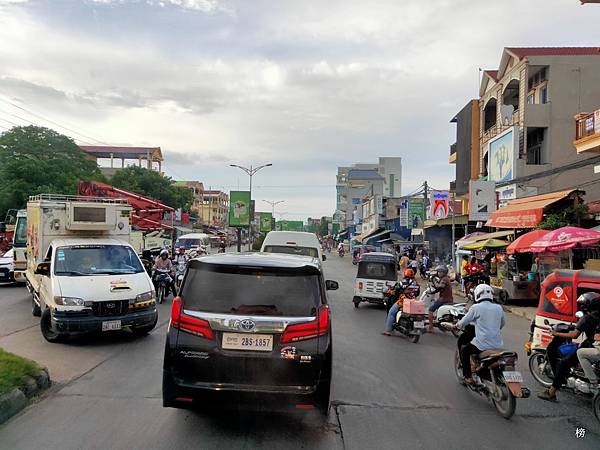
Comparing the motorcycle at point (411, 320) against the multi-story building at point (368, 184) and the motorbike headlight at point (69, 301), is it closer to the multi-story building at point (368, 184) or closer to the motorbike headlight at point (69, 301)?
the motorbike headlight at point (69, 301)

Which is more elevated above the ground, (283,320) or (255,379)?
(283,320)

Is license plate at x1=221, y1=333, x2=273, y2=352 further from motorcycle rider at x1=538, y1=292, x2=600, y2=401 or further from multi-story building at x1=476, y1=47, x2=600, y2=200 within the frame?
multi-story building at x1=476, y1=47, x2=600, y2=200

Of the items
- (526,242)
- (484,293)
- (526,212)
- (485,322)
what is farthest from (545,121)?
(485,322)

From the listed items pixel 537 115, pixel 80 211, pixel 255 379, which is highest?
pixel 537 115

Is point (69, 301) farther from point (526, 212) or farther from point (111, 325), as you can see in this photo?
point (526, 212)

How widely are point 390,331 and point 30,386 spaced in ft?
25.3

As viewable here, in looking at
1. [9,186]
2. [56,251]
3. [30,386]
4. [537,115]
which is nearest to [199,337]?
[30,386]

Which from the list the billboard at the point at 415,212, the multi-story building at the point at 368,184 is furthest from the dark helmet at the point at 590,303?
the multi-story building at the point at 368,184

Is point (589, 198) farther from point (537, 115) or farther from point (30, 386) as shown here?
point (30, 386)

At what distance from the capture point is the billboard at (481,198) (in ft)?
86.7

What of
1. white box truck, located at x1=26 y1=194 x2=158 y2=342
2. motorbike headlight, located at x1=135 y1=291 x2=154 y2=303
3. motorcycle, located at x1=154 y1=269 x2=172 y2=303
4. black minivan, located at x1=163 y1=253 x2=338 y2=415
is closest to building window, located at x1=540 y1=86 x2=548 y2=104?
motorcycle, located at x1=154 y1=269 x2=172 y2=303

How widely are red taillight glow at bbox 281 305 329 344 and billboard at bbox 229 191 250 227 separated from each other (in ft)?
166

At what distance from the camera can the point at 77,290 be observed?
9703 millimetres

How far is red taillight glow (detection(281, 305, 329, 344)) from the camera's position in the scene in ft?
16.9
